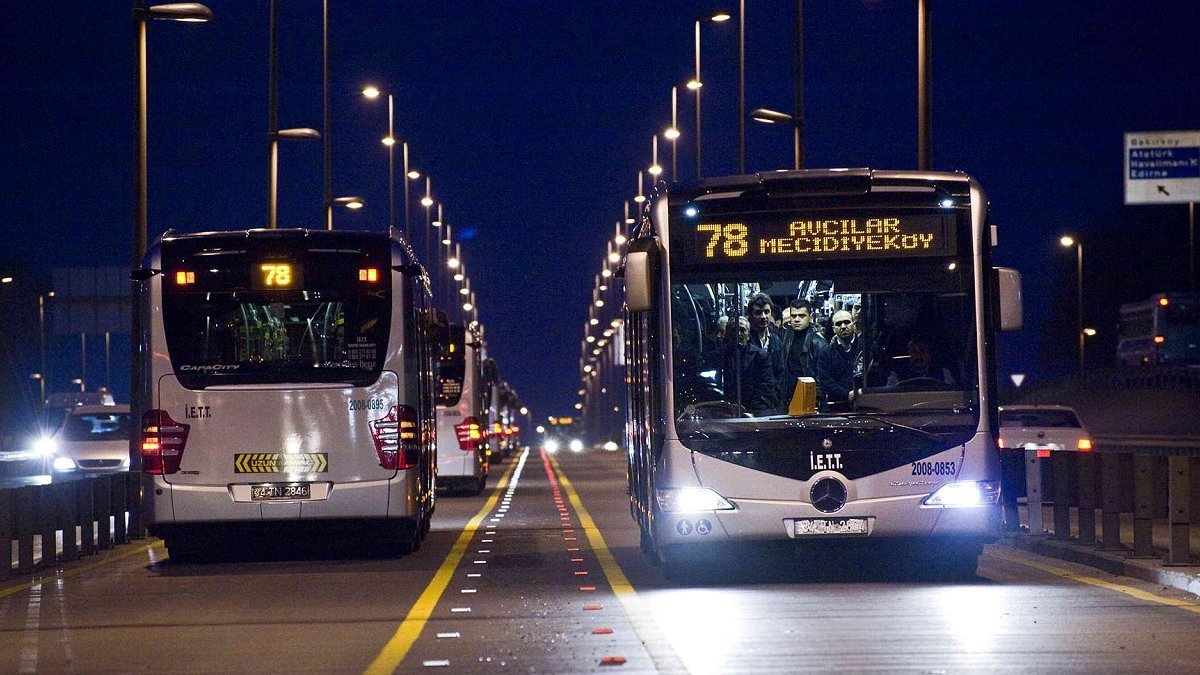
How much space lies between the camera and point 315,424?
19453mm

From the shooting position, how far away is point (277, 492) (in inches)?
763

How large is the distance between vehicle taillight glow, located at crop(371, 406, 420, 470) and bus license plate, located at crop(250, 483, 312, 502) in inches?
30.7

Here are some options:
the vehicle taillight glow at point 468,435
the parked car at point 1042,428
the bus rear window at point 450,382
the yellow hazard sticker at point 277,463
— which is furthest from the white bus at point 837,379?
the bus rear window at point 450,382

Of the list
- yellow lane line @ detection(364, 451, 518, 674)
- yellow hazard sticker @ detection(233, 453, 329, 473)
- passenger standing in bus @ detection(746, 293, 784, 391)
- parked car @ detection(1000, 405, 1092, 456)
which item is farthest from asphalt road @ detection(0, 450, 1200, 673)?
parked car @ detection(1000, 405, 1092, 456)

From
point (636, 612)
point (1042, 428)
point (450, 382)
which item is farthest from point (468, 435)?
point (636, 612)

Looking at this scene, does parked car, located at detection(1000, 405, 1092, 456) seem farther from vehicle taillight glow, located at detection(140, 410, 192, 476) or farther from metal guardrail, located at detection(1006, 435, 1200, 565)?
vehicle taillight glow, located at detection(140, 410, 192, 476)

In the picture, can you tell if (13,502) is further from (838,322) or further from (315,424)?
(838,322)

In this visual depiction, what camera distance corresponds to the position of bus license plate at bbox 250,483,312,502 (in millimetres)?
19344

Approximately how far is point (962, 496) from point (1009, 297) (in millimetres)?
1574

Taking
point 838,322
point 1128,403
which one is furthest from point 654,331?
point 1128,403

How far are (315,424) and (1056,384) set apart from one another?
233ft

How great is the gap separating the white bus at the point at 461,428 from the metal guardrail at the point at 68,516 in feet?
47.0

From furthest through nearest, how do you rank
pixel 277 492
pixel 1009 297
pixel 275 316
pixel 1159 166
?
pixel 1159 166, pixel 275 316, pixel 277 492, pixel 1009 297

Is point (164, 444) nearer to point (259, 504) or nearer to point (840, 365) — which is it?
point (259, 504)
